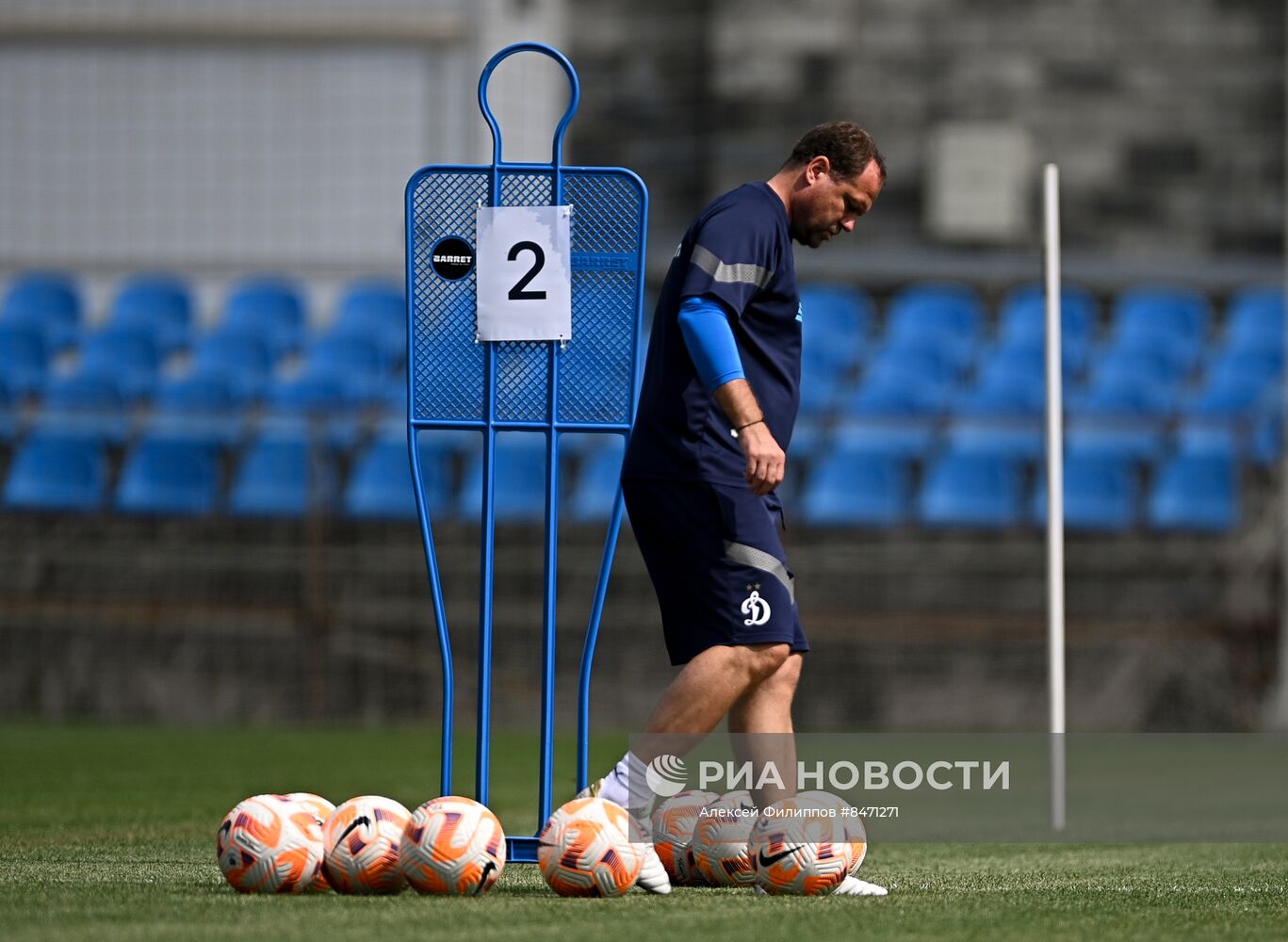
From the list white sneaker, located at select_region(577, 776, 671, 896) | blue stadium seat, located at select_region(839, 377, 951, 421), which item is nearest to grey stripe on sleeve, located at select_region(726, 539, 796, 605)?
white sneaker, located at select_region(577, 776, 671, 896)

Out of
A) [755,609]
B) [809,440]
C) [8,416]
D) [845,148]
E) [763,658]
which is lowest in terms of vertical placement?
[763,658]

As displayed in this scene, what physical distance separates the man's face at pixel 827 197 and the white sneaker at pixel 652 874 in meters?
1.92

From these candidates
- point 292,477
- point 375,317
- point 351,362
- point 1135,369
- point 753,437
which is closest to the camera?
point 753,437

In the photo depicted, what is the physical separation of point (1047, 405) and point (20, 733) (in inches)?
298

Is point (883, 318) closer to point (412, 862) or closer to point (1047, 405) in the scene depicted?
point (1047, 405)

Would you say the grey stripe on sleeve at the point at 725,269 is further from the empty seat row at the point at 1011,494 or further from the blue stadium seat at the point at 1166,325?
the blue stadium seat at the point at 1166,325

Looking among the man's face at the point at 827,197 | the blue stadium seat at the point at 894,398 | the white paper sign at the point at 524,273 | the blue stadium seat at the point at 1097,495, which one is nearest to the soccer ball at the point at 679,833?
the white paper sign at the point at 524,273

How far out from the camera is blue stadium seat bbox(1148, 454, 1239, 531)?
14672mm

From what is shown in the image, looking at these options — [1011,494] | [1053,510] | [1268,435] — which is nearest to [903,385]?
A: [1011,494]

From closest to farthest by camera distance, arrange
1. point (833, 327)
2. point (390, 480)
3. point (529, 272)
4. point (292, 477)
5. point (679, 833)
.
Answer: point (679, 833)
point (529, 272)
point (292, 477)
point (390, 480)
point (833, 327)

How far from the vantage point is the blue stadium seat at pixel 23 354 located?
54.7ft

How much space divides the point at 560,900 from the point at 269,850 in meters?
0.82

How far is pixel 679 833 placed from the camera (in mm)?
6348

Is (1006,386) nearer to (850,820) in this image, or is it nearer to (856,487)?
(856,487)
